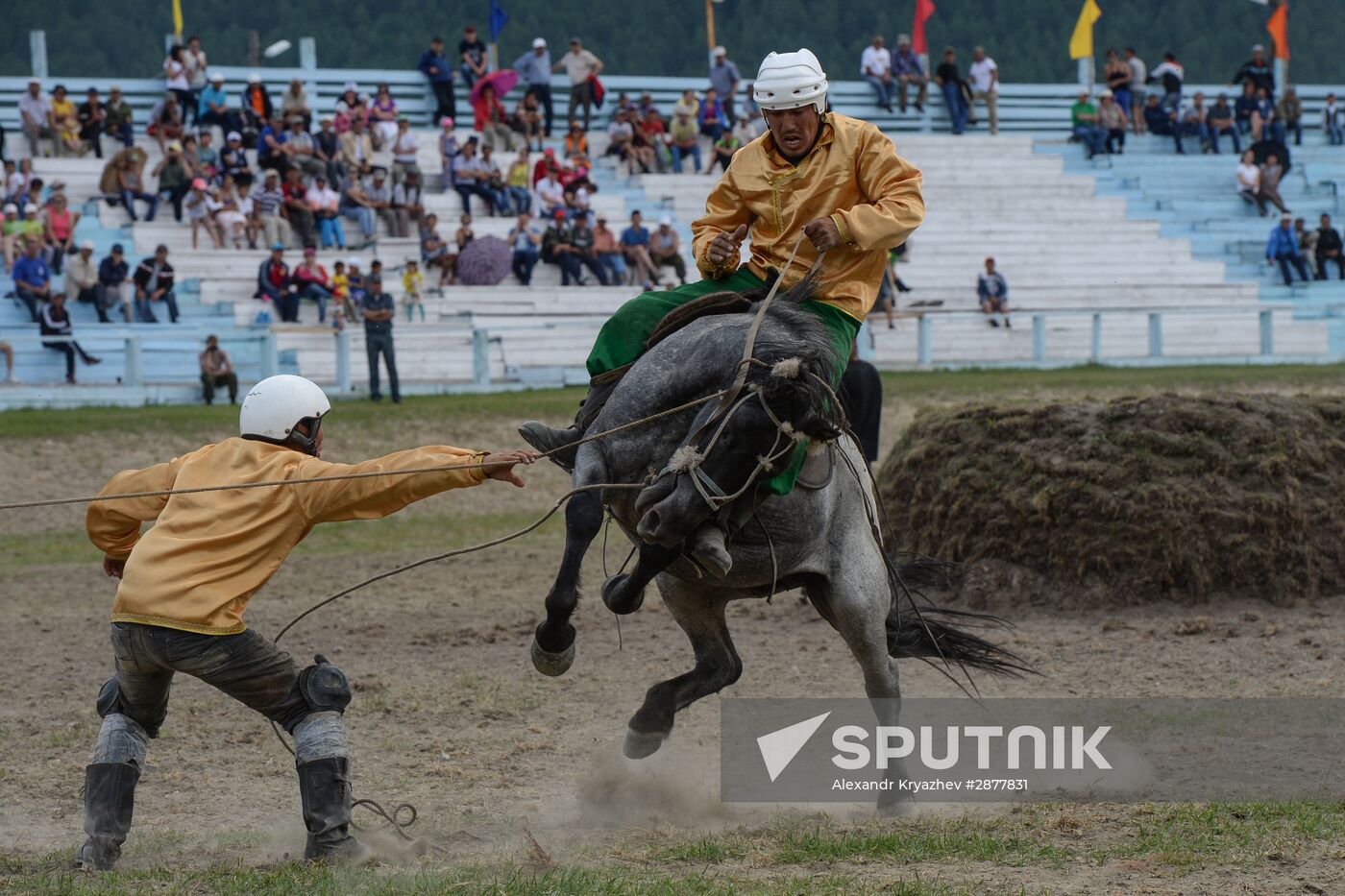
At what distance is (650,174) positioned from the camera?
2955cm

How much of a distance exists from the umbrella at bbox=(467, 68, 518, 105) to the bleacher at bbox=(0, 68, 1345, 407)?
101 centimetres

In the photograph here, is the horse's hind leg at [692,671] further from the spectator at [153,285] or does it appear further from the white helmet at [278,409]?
the spectator at [153,285]

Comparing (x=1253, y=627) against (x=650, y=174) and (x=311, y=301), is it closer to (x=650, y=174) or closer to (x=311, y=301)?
(x=311, y=301)

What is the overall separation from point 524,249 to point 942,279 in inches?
301

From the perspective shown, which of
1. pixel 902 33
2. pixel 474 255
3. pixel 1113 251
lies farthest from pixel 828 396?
pixel 902 33

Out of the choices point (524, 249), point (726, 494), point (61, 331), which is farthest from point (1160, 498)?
point (524, 249)

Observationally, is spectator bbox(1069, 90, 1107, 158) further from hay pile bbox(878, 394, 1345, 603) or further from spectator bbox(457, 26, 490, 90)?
hay pile bbox(878, 394, 1345, 603)

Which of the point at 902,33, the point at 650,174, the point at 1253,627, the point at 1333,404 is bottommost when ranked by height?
the point at 1253,627

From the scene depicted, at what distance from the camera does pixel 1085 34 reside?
35.2 meters

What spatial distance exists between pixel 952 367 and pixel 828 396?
1721 centimetres

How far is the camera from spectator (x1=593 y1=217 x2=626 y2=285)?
25.7 meters

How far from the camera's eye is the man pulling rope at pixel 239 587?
5.63 meters

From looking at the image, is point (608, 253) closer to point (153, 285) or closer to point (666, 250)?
point (666, 250)

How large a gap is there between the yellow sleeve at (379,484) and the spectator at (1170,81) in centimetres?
3160
